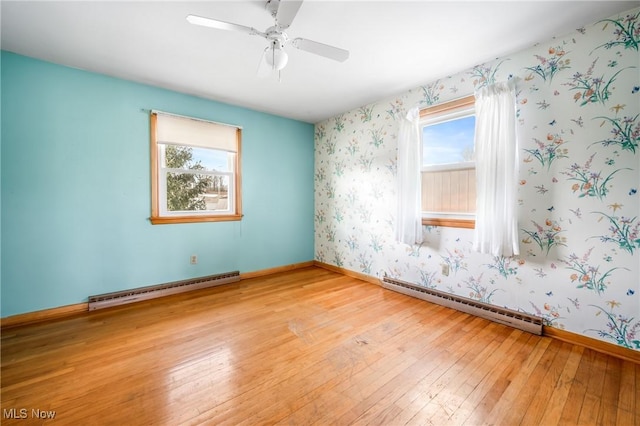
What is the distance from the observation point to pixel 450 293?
2738 mm

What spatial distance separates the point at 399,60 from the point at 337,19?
2.68ft

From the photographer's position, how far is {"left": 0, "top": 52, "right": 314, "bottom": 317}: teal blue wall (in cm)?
232

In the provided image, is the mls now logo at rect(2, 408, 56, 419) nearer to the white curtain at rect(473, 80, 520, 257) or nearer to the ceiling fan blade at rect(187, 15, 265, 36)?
the ceiling fan blade at rect(187, 15, 265, 36)

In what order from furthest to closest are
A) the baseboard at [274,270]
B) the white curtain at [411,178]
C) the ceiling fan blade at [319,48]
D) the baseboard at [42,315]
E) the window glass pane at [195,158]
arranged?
1. the baseboard at [274,270]
2. the window glass pane at [195,158]
3. the white curtain at [411,178]
4. the baseboard at [42,315]
5. the ceiling fan blade at [319,48]

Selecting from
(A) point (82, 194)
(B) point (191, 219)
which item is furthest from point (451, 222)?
(A) point (82, 194)

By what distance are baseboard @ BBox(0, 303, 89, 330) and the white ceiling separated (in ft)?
7.61

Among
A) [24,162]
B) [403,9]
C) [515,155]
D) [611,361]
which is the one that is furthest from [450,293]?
[24,162]

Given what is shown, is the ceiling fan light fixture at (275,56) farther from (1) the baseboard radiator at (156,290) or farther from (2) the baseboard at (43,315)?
(2) the baseboard at (43,315)

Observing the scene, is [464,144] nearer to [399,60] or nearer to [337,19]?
[399,60]

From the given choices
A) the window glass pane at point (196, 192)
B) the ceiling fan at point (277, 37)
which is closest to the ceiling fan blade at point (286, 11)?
the ceiling fan at point (277, 37)

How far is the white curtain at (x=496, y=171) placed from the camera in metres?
2.19

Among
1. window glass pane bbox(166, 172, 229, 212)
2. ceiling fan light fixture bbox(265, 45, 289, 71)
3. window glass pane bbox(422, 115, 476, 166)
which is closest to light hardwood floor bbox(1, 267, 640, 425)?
window glass pane bbox(166, 172, 229, 212)

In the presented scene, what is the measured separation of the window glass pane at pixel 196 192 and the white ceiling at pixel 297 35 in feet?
3.52

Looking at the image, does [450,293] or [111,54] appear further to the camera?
[450,293]
